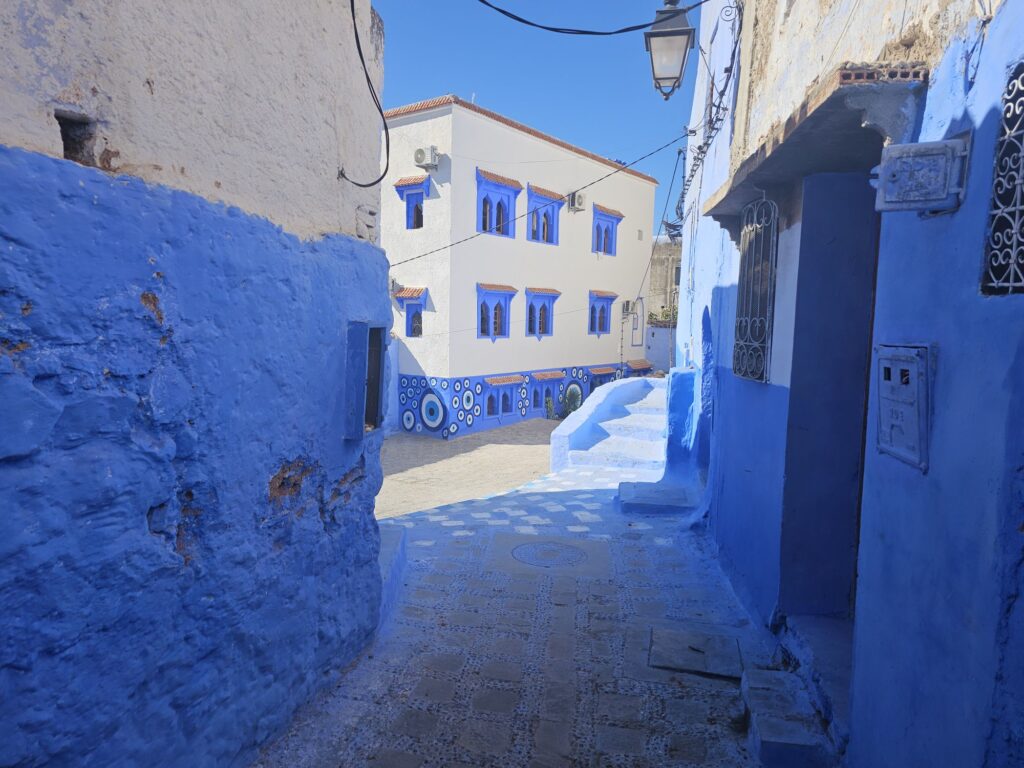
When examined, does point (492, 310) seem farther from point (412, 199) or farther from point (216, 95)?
point (216, 95)

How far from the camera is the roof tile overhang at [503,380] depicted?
1762 centimetres

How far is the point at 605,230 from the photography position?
2175 centimetres

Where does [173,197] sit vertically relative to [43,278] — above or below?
above

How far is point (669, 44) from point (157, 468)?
18.5 ft

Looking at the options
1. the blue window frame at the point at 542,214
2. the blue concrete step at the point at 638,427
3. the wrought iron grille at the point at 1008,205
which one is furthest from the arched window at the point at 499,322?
the wrought iron grille at the point at 1008,205

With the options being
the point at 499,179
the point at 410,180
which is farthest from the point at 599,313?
the point at 410,180

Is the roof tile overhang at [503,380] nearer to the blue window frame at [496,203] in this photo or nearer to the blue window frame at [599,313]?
the blue window frame at [496,203]

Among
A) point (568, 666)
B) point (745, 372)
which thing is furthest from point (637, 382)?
point (568, 666)

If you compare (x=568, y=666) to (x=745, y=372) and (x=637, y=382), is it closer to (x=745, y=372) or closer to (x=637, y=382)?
(x=745, y=372)

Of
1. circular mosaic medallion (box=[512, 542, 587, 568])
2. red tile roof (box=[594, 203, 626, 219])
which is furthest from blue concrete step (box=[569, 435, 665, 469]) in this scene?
red tile roof (box=[594, 203, 626, 219])

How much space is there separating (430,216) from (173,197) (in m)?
14.2

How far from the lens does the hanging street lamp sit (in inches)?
234

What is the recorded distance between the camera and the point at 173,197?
2385 millimetres

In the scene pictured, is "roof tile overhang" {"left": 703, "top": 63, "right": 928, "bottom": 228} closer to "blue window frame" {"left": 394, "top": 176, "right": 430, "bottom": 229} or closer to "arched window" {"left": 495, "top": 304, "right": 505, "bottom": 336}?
"blue window frame" {"left": 394, "top": 176, "right": 430, "bottom": 229}
